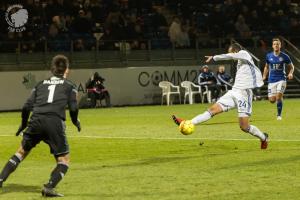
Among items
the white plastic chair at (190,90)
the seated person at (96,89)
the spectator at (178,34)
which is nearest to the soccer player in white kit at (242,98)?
the seated person at (96,89)

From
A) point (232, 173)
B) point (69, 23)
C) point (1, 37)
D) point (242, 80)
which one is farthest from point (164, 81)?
point (232, 173)

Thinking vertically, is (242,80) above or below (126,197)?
above

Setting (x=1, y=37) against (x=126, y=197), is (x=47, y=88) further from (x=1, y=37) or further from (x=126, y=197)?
(x=1, y=37)

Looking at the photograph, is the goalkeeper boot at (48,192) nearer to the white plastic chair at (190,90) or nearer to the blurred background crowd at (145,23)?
the blurred background crowd at (145,23)

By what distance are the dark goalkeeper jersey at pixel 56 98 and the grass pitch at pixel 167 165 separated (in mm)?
1079

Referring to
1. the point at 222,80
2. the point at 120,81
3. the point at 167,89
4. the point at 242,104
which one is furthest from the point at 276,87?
the point at 120,81

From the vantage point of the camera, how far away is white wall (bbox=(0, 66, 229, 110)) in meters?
34.2

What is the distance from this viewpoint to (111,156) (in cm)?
1480

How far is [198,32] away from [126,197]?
29.7 metres

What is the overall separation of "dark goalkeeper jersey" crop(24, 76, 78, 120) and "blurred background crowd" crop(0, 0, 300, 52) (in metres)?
23.1

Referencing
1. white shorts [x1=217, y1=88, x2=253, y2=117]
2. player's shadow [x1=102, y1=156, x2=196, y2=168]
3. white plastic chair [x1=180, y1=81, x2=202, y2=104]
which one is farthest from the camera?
white plastic chair [x1=180, y1=81, x2=202, y2=104]

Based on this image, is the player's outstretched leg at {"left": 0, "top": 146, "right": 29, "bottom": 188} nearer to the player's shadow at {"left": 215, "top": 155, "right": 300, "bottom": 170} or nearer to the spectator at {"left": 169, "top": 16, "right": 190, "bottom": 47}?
the player's shadow at {"left": 215, "top": 155, "right": 300, "bottom": 170}

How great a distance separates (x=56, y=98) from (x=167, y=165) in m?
3.45

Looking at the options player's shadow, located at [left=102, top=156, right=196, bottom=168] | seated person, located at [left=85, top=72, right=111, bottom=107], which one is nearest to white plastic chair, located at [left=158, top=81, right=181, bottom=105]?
seated person, located at [left=85, top=72, right=111, bottom=107]
